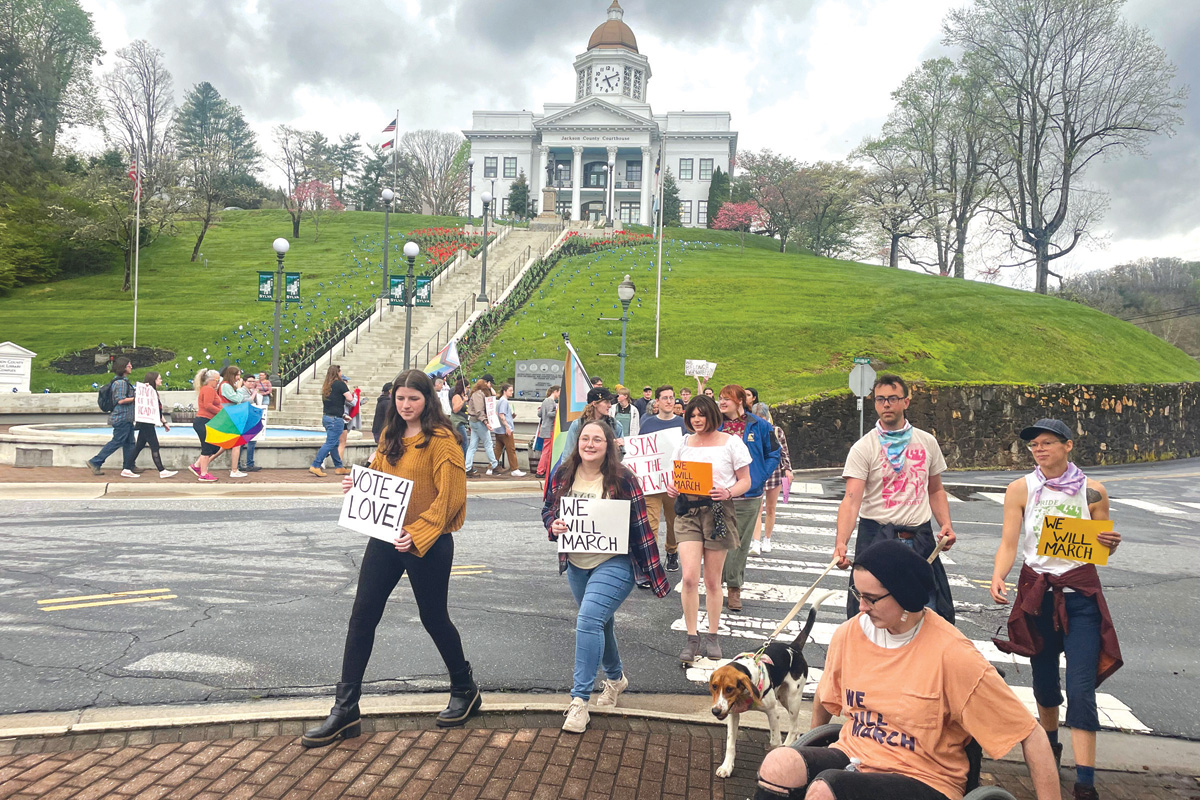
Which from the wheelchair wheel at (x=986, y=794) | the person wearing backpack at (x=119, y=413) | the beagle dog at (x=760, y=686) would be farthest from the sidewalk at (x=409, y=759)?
the person wearing backpack at (x=119, y=413)

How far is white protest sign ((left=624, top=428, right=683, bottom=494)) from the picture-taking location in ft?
24.3

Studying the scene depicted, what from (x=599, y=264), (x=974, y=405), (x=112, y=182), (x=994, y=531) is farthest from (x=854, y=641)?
(x=112, y=182)

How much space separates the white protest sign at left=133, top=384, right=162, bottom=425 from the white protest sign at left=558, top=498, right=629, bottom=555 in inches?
450

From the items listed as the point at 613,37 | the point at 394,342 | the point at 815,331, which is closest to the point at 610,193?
the point at 613,37

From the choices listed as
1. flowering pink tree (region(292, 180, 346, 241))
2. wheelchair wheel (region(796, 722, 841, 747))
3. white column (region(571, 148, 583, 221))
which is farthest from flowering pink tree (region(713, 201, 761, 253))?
wheelchair wheel (region(796, 722, 841, 747))

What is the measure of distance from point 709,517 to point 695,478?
332 millimetres

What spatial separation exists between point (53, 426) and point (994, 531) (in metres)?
24.0

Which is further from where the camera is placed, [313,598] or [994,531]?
[994,531]

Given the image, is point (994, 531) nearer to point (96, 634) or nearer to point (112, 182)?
point (96, 634)

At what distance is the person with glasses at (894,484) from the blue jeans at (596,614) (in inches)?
57.3

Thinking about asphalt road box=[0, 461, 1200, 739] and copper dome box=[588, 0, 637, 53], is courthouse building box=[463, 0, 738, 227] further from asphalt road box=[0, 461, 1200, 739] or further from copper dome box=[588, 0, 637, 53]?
asphalt road box=[0, 461, 1200, 739]

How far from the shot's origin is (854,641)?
10.5 feet

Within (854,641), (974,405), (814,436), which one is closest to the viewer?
(854,641)

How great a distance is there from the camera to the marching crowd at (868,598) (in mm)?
2949
